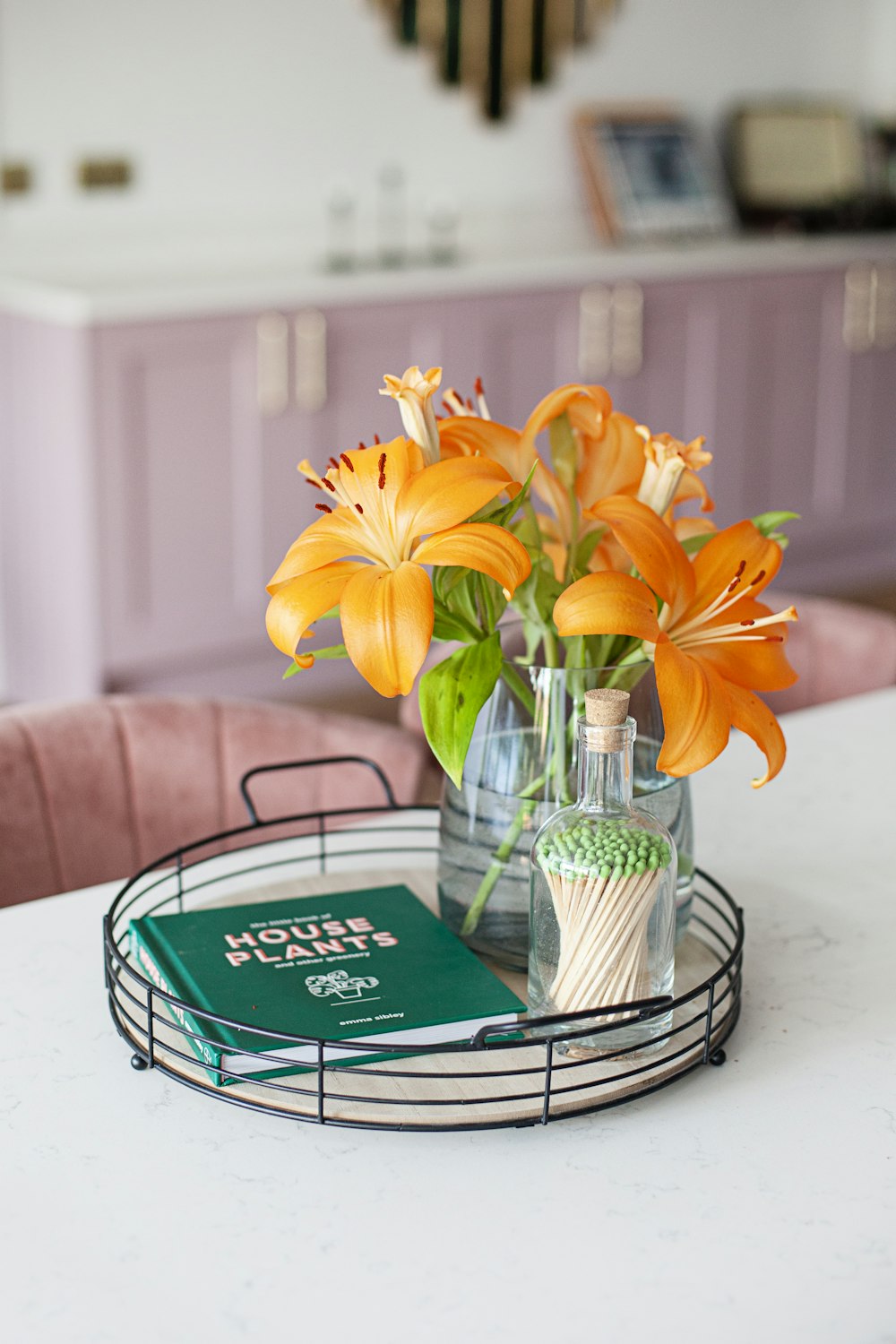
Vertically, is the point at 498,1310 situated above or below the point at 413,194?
below

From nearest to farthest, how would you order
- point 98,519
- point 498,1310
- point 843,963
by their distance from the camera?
point 498,1310 → point 843,963 → point 98,519

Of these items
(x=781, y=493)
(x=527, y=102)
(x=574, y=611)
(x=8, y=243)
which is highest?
(x=527, y=102)

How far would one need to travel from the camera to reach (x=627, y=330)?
393 centimetres

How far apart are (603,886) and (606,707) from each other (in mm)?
103

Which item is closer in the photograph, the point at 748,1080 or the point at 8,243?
the point at 748,1080

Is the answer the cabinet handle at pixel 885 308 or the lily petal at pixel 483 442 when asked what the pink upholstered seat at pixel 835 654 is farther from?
the cabinet handle at pixel 885 308

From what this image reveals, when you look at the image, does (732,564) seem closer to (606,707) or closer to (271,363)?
(606,707)

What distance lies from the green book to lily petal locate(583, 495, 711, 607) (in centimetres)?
27

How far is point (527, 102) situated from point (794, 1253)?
3.85m

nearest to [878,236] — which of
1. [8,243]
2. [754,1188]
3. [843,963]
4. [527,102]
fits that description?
[527,102]

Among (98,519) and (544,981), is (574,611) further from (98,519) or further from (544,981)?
(98,519)

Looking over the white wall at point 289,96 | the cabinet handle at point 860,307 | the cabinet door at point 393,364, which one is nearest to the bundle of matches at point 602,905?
the cabinet door at point 393,364

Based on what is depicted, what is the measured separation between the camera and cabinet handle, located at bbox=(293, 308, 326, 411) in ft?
11.3

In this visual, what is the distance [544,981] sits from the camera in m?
0.93
